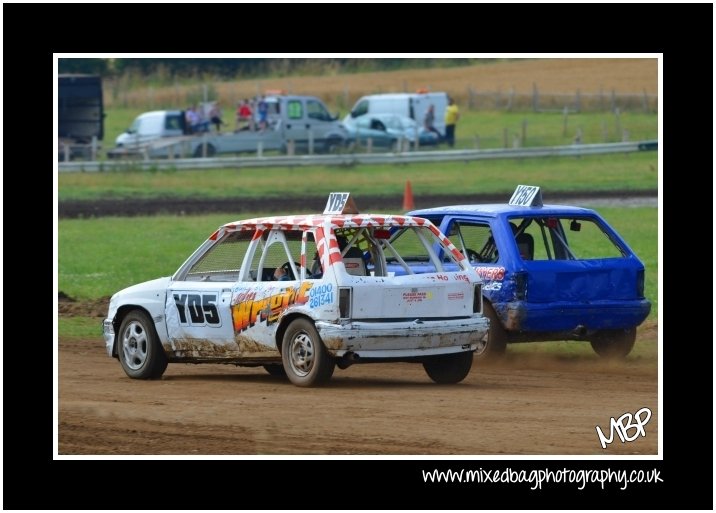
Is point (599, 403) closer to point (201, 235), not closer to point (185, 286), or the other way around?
point (185, 286)

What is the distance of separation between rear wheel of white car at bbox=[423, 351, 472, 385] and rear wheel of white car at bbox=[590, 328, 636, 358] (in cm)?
240

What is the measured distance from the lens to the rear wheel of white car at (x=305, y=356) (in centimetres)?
1275

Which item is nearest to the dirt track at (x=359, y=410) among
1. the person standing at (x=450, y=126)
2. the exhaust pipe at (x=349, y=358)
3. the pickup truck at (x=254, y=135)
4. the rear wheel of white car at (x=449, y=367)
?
the rear wheel of white car at (x=449, y=367)

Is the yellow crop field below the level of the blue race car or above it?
above

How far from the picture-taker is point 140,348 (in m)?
14.2

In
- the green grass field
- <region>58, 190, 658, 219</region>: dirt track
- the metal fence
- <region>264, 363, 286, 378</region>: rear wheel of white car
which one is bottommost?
<region>264, 363, 286, 378</region>: rear wheel of white car

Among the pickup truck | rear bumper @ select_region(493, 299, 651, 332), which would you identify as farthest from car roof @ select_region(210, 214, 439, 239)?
the pickup truck

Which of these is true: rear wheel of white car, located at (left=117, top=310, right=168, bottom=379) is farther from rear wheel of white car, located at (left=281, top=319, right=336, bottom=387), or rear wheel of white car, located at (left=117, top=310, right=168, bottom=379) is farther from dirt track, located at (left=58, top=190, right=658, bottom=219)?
dirt track, located at (left=58, top=190, right=658, bottom=219)

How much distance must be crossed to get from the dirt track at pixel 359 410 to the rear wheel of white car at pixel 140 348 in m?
Result: 0.16

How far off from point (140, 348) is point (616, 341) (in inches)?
195

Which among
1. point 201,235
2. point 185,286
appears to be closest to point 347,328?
point 185,286

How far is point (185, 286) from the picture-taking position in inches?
550

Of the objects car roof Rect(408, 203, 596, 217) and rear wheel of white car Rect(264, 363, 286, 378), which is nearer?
rear wheel of white car Rect(264, 363, 286, 378)

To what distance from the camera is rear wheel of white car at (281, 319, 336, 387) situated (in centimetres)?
1275
